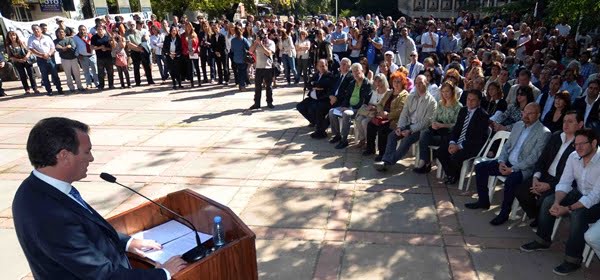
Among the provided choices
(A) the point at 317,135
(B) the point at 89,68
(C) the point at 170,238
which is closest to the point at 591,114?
(A) the point at 317,135

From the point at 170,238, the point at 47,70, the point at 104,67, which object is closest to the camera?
the point at 170,238

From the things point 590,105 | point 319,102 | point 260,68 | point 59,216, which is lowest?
point 319,102

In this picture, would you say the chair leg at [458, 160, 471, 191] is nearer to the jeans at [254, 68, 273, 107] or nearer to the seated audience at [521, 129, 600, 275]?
the seated audience at [521, 129, 600, 275]

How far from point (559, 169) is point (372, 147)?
3022 millimetres

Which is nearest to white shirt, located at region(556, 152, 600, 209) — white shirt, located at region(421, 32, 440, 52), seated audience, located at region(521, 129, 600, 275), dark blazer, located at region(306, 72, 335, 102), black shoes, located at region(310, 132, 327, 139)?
seated audience, located at region(521, 129, 600, 275)

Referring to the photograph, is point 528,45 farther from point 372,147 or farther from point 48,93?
point 48,93

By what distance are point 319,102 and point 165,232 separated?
18.4 feet

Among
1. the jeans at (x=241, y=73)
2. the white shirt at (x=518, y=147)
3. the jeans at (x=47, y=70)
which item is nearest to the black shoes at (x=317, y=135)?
the white shirt at (x=518, y=147)

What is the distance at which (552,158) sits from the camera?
14.7 ft

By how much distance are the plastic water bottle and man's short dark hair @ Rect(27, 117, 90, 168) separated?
959 millimetres

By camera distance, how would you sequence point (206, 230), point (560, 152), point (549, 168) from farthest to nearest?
point (549, 168)
point (560, 152)
point (206, 230)

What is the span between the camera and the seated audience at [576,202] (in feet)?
12.4

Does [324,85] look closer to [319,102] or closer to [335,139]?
[319,102]

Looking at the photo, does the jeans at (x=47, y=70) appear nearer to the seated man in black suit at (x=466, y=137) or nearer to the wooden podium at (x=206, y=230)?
the wooden podium at (x=206, y=230)
